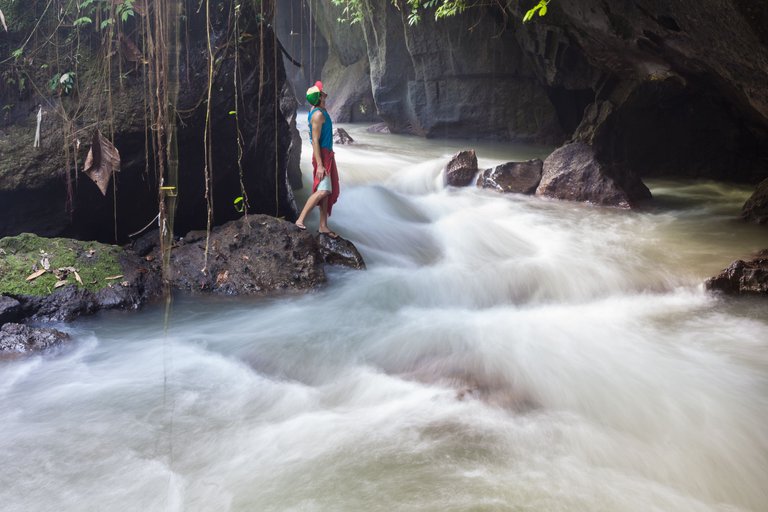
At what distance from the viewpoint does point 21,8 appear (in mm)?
5359

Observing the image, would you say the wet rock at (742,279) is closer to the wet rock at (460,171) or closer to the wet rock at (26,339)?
the wet rock at (460,171)

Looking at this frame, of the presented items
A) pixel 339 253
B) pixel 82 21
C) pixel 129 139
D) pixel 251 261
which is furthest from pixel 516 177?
pixel 82 21

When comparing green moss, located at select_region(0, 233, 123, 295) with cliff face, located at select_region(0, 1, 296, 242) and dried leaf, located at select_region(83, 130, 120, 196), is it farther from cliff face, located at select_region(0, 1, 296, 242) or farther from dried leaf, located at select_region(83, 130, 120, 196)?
dried leaf, located at select_region(83, 130, 120, 196)

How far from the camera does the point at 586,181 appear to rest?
8781mm

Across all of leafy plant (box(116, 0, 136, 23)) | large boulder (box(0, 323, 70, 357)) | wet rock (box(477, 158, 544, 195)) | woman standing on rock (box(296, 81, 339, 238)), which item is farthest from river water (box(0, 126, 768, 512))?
wet rock (box(477, 158, 544, 195))

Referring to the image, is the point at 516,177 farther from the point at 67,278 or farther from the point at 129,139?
the point at 67,278

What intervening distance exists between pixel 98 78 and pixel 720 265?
236 inches

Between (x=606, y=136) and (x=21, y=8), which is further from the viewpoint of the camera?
(x=606, y=136)

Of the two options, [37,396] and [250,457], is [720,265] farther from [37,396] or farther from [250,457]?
[37,396]

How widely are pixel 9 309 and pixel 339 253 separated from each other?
2.85m

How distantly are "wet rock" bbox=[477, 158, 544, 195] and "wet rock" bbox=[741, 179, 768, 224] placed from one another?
111 inches

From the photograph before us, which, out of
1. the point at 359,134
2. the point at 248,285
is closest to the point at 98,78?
the point at 248,285

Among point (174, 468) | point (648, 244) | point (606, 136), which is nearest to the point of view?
point (174, 468)

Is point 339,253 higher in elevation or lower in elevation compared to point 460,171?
lower
